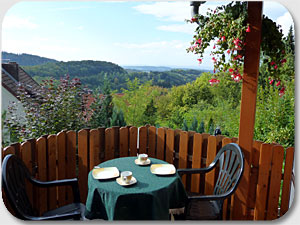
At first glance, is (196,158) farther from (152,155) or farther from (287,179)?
(287,179)

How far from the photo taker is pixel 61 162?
132 inches

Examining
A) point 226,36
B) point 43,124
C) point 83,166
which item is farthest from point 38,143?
point 226,36

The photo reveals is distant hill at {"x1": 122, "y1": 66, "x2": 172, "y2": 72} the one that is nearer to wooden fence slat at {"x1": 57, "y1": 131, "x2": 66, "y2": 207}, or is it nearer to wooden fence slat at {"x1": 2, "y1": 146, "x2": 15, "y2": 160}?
wooden fence slat at {"x1": 57, "y1": 131, "x2": 66, "y2": 207}

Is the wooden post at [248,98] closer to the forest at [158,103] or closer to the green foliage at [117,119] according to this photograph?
the forest at [158,103]

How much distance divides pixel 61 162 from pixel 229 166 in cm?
200

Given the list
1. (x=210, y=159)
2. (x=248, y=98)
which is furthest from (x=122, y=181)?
(x=248, y=98)

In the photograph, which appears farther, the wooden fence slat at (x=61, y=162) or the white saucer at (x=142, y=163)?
the wooden fence slat at (x=61, y=162)

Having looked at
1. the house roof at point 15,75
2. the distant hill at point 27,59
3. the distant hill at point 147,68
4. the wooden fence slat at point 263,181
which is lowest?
the wooden fence slat at point 263,181

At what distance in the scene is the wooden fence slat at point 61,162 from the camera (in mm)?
3303

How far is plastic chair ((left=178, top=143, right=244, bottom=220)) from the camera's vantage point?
261 centimetres

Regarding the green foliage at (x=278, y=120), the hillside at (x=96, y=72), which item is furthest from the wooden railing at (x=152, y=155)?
the hillside at (x=96, y=72)

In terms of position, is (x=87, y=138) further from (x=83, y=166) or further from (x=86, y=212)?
(x=86, y=212)

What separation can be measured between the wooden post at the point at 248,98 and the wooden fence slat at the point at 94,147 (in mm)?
1766

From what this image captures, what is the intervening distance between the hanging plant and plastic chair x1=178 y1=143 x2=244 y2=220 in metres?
0.84
